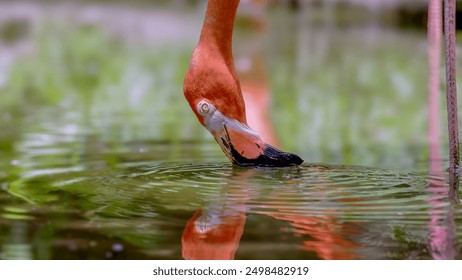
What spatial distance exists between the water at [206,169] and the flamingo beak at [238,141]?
0.07m

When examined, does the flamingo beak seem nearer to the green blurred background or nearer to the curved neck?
the curved neck

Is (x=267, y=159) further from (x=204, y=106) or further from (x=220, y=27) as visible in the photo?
(x=220, y=27)

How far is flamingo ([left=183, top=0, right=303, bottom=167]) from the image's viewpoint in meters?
4.46

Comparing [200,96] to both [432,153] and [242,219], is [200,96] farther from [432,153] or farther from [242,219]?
[432,153]

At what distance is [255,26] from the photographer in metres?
18.2

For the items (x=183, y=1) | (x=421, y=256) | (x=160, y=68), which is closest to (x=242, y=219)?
(x=421, y=256)

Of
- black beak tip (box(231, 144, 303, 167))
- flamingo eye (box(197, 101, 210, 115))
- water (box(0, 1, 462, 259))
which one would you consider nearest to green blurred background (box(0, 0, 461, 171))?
water (box(0, 1, 462, 259))

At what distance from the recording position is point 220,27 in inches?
180

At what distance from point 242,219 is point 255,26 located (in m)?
14.7

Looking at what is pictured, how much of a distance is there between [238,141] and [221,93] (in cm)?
25

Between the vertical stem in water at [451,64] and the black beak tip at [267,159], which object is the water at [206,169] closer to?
the black beak tip at [267,159]

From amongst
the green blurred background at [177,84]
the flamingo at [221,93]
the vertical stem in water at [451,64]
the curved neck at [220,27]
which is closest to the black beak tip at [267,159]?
the flamingo at [221,93]

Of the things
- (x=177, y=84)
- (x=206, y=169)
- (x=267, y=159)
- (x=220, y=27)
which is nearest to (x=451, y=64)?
(x=267, y=159)

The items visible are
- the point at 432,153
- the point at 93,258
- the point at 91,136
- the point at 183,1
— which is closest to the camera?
the point at 93,258
